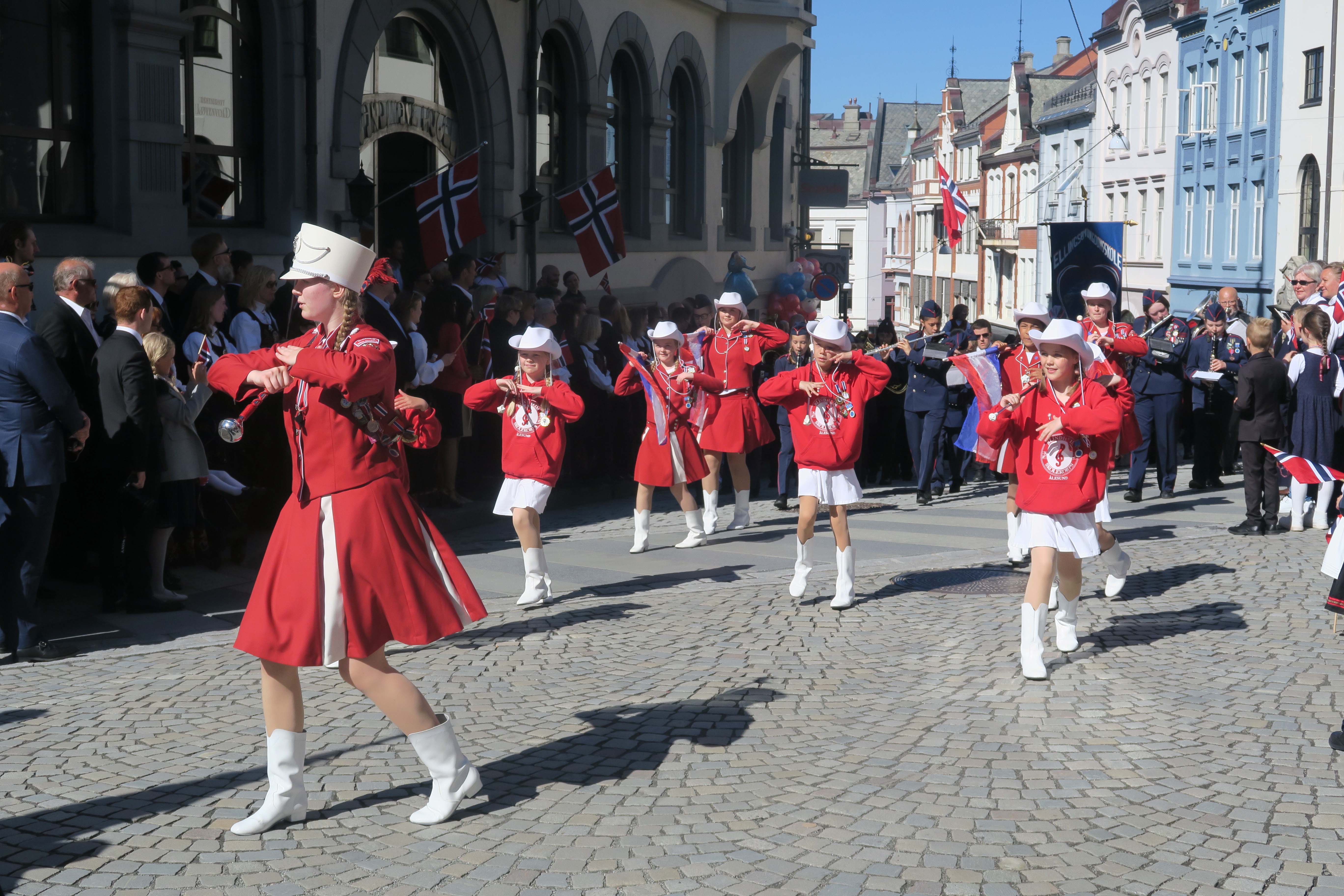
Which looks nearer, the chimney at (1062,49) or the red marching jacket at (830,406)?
the red marching jacket at (830,406)

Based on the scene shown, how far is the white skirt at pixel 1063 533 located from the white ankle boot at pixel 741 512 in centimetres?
474

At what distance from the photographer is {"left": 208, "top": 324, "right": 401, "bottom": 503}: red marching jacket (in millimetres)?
4891

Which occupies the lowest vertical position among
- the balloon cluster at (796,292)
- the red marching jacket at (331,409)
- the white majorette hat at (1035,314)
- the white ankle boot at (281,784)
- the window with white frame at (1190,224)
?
the white ankle boot at (281,784)

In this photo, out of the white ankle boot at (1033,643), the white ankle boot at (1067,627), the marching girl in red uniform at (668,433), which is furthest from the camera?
the marching girl in red uniform at (668,433)

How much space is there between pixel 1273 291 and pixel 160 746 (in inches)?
1457

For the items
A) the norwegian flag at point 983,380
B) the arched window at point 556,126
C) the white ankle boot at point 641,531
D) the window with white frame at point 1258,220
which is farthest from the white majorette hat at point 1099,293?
the window with white frame at point 1258,220

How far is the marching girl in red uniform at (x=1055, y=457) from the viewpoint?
278 inches

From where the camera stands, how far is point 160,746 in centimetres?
590

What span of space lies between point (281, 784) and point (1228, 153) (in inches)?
1625

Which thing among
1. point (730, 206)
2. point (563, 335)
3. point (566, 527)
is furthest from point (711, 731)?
point (730, 206)

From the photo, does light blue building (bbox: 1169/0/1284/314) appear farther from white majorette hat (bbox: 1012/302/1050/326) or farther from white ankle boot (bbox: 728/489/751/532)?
white majorette hat (bbox: 1012/302/1050/326)

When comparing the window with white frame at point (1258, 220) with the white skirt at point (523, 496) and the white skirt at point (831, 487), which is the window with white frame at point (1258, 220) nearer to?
the white skirt at point (831, 487)

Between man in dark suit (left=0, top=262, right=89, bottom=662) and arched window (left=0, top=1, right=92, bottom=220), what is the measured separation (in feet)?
14.3

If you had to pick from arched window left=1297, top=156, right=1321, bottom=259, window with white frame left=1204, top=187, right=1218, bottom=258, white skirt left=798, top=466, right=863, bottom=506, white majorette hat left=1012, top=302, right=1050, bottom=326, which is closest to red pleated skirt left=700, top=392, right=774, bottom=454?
white majorette hat left=1012, top=302, right=1050, bottom=326
